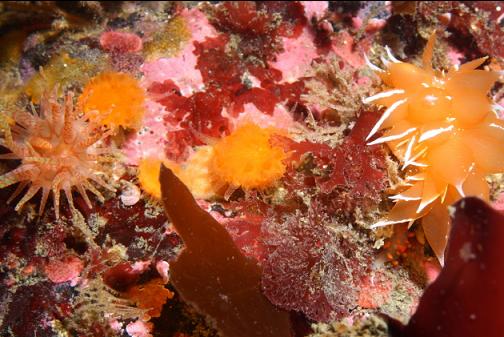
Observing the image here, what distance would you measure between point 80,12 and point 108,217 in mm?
2466

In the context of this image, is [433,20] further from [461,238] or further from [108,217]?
[108,217]

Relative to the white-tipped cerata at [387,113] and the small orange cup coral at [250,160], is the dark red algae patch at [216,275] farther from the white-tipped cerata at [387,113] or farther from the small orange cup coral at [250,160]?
the white-tipped cerata at [387,113]

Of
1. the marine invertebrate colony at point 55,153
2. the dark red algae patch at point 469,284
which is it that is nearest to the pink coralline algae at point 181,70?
the marine invertebrate colony at point 55,153

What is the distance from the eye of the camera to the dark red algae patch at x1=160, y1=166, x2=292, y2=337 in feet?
7.75

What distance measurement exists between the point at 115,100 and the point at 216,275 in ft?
5.13

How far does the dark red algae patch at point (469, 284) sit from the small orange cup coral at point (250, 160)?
3.97 ft

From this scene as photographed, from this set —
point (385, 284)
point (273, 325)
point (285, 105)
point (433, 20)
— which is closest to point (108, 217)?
point (273, 325)

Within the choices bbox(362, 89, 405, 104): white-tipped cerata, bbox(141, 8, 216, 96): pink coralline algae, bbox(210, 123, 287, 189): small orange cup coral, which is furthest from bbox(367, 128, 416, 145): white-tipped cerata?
bbox(141, 8, 216, 96): pink coralline algae

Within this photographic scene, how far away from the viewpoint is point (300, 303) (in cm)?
251

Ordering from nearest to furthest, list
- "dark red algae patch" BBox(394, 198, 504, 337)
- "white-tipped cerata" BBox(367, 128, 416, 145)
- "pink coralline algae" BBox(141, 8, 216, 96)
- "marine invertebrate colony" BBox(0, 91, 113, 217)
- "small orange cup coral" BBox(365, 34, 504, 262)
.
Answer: "dark red algae patch" BBox(394, 198, 504, 337) → "small orange cup coral" BBox(365, 34, 504, 262) → "white-tipped cerata" BBox(367, 128, 416, 145) → "marine invertebrate colony" BBox(0, 91, 113, 217) → "pink coralline algae" BBox(141, 8, 216, 96)

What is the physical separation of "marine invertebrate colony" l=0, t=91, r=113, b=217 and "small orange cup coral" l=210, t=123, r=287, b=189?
808 millimetres

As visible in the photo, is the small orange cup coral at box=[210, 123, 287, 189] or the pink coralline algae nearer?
the small orange cup coral at box=[210, 123, 287, 189]

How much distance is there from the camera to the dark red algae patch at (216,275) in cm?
236

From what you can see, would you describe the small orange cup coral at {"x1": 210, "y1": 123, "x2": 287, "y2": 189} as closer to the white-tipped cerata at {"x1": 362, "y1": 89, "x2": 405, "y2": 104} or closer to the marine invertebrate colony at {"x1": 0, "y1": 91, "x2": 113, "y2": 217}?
the white-tipped cerata at {"x1": 362, "y1": 89, "x2": 405, "y2": 104}
